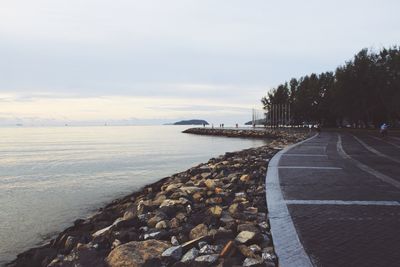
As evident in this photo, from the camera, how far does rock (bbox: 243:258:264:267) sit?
515 cm

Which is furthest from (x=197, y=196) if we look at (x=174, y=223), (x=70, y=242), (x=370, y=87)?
(x=370, y=87)

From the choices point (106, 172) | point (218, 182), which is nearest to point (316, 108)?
point (106, 172)

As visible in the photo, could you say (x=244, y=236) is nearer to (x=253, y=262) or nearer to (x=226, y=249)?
(x=226, y=249)

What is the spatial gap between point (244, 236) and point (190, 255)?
94cm

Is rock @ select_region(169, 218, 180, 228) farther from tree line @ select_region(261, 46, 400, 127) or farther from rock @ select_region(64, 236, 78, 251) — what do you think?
tree line @ select_region(261, 46, 400, 127)

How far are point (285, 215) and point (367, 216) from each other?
1.36 metres

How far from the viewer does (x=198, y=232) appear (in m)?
6.83

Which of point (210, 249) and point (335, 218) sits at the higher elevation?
point (335, 218)

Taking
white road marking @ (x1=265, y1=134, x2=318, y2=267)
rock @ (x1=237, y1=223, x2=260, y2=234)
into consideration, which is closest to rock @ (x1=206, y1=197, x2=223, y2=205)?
white road marking @ (x1=265, y1=134, x2=318, y2=267)

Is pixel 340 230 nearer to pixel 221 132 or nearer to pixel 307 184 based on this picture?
pixel 307 184

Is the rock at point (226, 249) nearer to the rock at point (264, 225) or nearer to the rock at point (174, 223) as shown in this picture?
the rock at point (264, 225)

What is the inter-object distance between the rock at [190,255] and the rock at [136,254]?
1.19 feet

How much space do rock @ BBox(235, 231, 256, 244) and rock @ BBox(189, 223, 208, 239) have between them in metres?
0.59

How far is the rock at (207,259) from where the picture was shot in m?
5.32
